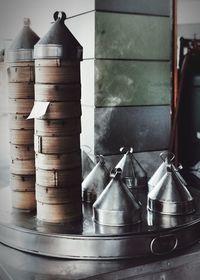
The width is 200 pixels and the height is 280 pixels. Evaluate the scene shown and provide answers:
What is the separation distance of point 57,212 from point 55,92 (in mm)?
499

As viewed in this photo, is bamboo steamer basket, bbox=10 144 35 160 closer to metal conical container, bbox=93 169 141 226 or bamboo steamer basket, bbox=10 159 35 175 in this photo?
bamboo steamer basket, bbox=10 159 35 175

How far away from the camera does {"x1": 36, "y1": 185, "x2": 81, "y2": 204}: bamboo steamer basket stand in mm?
1710

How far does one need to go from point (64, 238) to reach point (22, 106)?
0.62 metres

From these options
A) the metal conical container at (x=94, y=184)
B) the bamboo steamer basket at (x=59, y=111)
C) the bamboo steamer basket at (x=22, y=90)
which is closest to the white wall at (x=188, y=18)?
the metal conical container at (x=94, y=184)

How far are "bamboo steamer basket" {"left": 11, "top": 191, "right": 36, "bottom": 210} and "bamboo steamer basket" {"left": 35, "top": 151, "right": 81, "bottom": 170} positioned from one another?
0.23m

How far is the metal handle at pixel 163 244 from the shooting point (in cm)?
163

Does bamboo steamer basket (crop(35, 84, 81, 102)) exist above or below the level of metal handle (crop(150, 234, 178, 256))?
above

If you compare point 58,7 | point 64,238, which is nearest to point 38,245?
point 64,238

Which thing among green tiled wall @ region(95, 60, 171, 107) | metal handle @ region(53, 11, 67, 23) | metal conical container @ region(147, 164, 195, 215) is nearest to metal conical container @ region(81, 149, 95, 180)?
green tiled wall @ region(95, 60, 171, 107)

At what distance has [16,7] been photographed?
2.73m

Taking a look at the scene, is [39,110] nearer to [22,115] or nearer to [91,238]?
[22,115]

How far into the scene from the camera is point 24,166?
1879 millimetres

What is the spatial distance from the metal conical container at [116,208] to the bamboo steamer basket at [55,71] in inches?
19.2

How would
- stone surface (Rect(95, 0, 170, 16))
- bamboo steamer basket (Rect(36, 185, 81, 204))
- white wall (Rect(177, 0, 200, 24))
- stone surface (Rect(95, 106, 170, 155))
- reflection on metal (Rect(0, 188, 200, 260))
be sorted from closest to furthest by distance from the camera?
1. reflection on metal (Rect(0, 188, 200, 260))
2. bamboo steamer basket (Rect(36, 185, 81, 204))
3. stone surface (Rect(95, 0, 170, 16))
4. stone surface (Rect(95, 106, 170, 155))
5. white wall (Rect(177, 0, 200, 24))
